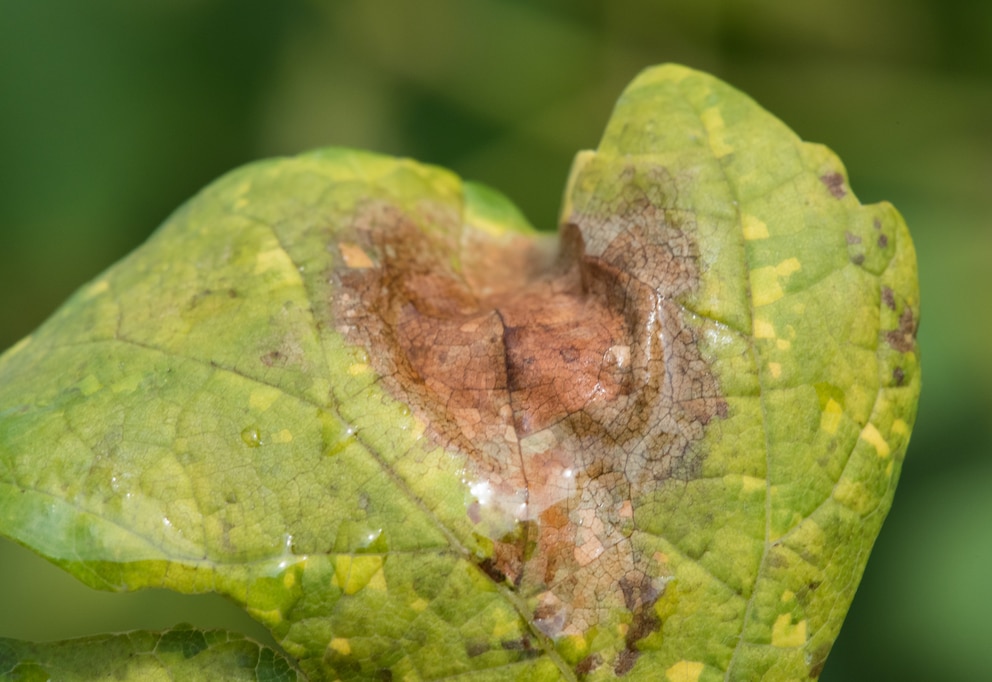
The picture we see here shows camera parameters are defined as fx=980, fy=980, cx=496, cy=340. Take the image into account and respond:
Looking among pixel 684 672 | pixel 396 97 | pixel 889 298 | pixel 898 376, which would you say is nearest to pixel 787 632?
pixel 684 672

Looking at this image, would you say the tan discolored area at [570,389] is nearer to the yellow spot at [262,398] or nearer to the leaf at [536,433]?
the leaf at [536,433]

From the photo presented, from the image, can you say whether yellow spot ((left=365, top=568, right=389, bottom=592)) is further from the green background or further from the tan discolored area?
the green background

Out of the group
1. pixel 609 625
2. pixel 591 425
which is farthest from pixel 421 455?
pixel 609 625

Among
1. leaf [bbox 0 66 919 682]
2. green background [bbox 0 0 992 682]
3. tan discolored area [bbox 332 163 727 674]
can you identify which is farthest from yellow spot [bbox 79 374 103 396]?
green background [bbox 0 0 992 682]

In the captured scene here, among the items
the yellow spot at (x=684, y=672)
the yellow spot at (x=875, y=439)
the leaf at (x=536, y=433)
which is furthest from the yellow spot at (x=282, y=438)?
the yellow spot at (x=875, y=439)

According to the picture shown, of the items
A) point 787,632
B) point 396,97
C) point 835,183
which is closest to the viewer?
point 787,632

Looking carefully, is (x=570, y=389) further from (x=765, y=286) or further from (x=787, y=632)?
(x=787, y=632)
